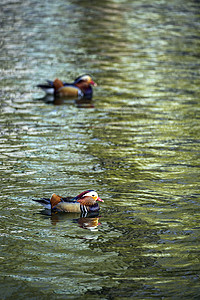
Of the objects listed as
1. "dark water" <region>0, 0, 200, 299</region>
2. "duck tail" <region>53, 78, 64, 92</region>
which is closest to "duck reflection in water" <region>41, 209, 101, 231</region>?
"dark water" <region>0, 0, 200, 299</region>

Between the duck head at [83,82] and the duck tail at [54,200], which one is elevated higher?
the duck tail at [54,200]

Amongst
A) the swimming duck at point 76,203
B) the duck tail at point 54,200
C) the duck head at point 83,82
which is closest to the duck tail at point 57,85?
the duck head at point 83,82

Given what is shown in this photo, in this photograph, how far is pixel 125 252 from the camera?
956 cm

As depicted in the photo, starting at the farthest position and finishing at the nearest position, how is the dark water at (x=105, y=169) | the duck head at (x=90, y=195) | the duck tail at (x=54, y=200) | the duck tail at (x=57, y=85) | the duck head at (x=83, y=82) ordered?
the duck head at (x=83, y=82)
the duck tail at (x=57, y=85)
the duck head at (x=90, y=195)
the duck tail at (x=54, y=200)
the dark water at (x=105, y=169)

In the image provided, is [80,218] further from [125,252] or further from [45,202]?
[125,252]

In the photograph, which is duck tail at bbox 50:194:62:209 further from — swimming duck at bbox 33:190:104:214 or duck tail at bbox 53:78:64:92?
duck tail at bbox 53:78:64:92

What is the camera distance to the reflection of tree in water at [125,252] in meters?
8.64

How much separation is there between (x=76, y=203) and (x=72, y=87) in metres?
10.3

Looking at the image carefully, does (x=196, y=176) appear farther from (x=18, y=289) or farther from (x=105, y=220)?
(x=18, y=289)

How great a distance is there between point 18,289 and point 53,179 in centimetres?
417

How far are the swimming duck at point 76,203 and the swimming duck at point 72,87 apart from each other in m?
9.84

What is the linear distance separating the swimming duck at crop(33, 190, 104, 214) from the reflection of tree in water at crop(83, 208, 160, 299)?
0.98 feet

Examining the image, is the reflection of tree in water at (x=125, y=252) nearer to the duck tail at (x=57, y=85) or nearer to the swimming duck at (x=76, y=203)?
the swimming duck at (x=76, y=203)

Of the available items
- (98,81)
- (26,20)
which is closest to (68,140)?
(98,81)
